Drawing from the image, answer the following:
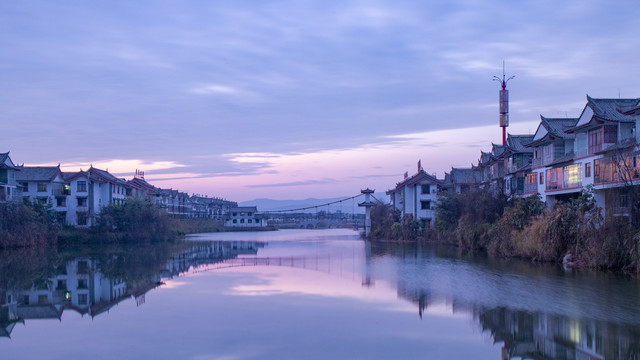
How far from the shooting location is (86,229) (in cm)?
5112

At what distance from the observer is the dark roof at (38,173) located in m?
53.5

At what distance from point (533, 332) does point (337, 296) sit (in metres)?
6.91

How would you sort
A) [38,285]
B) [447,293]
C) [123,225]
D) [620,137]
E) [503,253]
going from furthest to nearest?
[123,225] → [503,253] → [620,137] → [38,285] → [447,293]

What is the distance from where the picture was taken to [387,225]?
59.6 m

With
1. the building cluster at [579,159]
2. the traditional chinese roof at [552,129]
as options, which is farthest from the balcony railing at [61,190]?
the traditional chinese roof at [552,129]

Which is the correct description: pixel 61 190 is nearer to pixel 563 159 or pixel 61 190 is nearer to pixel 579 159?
A: pixel 563 159

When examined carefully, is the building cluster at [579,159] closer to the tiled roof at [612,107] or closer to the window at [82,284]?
the tiled roof at [612,107]

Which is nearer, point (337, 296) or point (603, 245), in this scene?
point (337, 296)

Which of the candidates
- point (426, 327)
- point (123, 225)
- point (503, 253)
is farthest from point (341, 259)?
point (123, 225)

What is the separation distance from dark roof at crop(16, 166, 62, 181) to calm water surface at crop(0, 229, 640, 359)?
101ft

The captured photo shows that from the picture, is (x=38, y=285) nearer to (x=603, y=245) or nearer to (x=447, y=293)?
(x=447, y=293)

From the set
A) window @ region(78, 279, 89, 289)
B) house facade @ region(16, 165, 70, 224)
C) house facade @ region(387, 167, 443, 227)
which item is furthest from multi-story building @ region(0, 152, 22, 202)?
house facade @ region(387, 167, 443, 227)

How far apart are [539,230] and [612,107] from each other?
7831 mm

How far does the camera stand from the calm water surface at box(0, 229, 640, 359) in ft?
37.0
